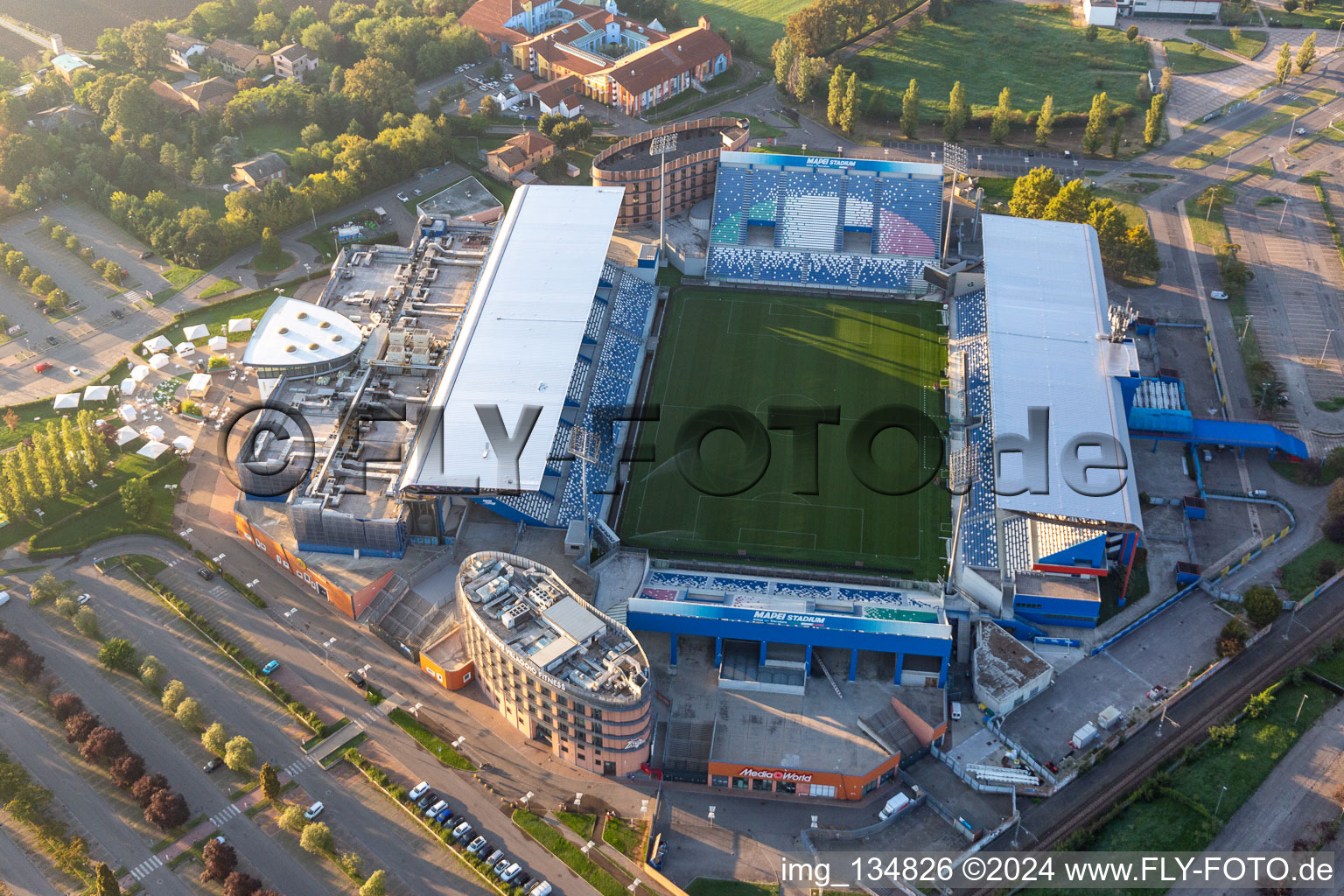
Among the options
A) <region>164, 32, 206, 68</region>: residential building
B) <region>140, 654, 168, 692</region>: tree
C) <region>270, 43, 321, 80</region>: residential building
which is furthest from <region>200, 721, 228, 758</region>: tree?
<region>164, 32, 206, 68</region>: residential building

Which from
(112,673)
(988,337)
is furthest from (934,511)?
(112,673)

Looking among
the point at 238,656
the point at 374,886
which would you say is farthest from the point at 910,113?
the point at 374,886

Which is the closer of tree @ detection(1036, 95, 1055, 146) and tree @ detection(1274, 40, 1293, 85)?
tree @ detection(1036, 95, 1055, 146)

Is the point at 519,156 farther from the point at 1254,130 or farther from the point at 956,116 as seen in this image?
the point at 1254,130

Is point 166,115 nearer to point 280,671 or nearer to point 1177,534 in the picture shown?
point 280,671

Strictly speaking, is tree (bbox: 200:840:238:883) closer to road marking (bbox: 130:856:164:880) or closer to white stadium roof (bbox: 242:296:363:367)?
road marking (bbox: 130:856:164:880)
